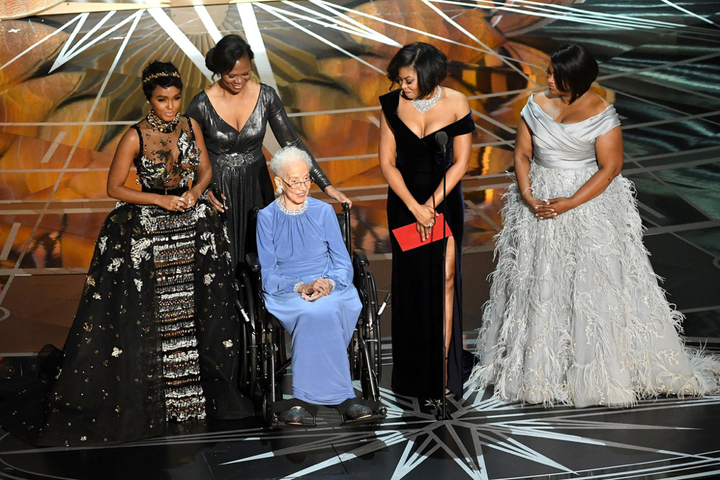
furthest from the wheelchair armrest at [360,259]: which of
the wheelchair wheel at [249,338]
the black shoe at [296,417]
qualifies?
the black shoe at [296,417]

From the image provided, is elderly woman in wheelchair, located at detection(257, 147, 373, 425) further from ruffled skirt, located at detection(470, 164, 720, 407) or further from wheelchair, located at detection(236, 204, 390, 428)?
ruffled skirt, located at detection(470, 164, 720, 407)

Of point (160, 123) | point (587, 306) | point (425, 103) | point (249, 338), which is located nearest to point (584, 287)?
point (587, 306)

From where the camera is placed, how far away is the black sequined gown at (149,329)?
12.3ft

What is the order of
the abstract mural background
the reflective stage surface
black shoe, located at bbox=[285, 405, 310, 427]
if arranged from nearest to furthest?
the reflective stage surface → black shoe, located at bbox=[285, 405, 310, 427] → the abstract mural background

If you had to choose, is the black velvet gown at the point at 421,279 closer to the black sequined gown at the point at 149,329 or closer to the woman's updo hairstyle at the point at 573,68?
the woman's updo hairstyle at the point at 573,68

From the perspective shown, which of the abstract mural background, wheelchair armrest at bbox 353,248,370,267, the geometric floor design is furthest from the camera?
the abstract mural background

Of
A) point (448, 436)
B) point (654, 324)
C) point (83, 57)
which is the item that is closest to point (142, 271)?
point (448, 436)

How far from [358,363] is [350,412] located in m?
0.40

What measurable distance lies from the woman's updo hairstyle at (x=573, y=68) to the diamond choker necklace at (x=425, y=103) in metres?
0.53

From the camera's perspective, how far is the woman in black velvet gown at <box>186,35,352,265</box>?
409 centimetres

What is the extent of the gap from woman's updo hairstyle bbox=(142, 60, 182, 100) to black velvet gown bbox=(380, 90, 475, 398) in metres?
0.95

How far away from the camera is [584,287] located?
13.0ft

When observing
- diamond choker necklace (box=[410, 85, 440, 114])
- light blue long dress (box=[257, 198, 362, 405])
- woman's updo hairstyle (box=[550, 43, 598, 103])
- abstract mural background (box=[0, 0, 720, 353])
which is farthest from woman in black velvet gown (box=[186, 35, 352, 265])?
abstract mural background (box=[0, 0, 720, 353])

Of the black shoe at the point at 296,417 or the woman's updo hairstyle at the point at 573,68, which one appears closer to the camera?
the black shoe at the point at 296,417
